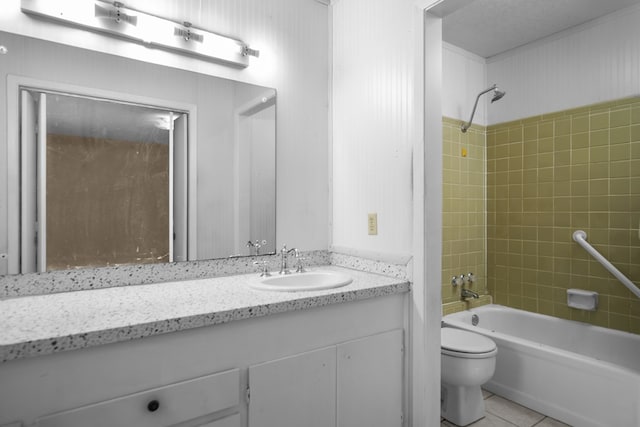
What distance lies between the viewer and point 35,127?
4.35ft

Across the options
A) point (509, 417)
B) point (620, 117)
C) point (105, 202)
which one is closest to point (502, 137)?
point (620, 117)

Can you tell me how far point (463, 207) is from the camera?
287cm

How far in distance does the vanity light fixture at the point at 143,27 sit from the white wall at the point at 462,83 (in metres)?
1.67

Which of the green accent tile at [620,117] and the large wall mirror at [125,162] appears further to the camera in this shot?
the green accent tile at [620,117]

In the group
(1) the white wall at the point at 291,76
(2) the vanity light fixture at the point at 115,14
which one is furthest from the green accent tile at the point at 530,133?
(2) the vanity light fixture at the point at 115,14

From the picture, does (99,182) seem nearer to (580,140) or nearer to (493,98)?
(493,98)

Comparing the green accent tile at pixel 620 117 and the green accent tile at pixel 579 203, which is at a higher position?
the green accent tile at pixel 620 117

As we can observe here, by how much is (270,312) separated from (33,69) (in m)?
1.29

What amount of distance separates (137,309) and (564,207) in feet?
9.32

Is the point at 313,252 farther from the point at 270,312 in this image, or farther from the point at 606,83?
the point at 606,83

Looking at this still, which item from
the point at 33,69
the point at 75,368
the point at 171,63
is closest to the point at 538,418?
the point at 75,368

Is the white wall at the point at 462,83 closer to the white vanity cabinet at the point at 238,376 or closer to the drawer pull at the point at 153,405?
the white vanity cabinet at the point at 238,376

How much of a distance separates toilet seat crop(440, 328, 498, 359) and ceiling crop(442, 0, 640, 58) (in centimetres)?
207

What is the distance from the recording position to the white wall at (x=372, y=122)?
63.7 inches
